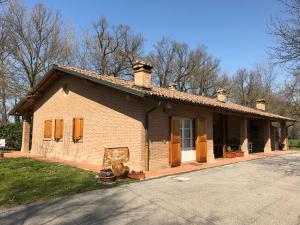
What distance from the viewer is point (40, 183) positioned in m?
8.32

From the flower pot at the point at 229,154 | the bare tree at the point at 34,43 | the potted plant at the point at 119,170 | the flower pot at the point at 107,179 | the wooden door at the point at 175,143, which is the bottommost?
the flower pot at the point at 107,179

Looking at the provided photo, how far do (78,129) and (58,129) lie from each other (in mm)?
2011

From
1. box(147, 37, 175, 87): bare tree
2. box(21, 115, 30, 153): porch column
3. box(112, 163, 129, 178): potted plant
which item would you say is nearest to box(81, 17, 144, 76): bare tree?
box(147, 37, 175, 87): bare tree

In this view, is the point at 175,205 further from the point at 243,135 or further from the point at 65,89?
the point at 243,135

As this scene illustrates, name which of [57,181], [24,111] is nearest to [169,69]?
[24,111]

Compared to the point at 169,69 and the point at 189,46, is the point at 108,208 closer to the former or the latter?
the point at 169,69

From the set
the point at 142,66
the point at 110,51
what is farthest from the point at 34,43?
the point at 142,66

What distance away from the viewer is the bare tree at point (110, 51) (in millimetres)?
33375

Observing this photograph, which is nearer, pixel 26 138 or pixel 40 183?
pixel 40 183

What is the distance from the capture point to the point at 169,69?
39656 mm

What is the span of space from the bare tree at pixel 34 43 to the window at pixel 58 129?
13269mm

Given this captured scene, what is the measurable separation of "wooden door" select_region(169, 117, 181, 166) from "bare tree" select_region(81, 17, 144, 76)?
23.2m

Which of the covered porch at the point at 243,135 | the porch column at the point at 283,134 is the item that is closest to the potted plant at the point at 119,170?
the covered porch at the point at 243,135

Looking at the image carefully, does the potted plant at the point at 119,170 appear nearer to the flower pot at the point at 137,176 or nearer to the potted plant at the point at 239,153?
the flower pot at the point at 137,176
